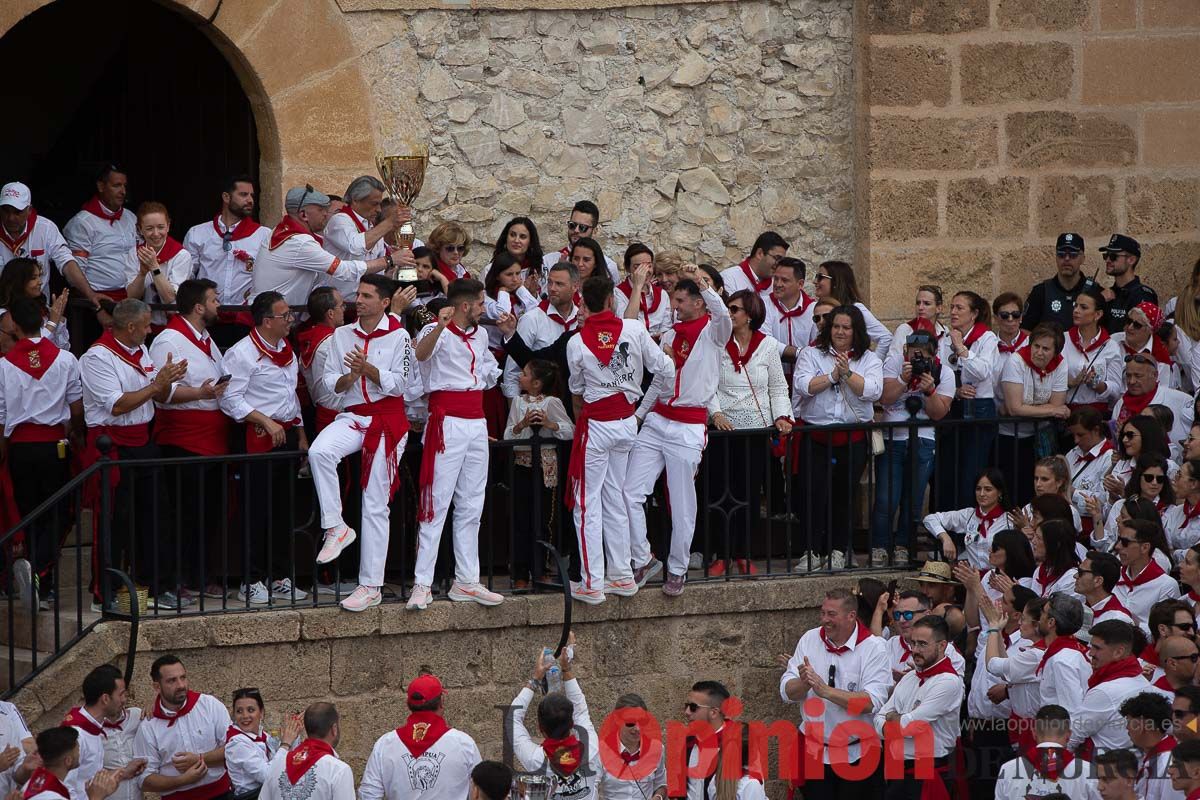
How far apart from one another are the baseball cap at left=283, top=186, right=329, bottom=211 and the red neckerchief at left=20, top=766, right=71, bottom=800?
3683 millimetres

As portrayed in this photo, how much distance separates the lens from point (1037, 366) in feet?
37.5

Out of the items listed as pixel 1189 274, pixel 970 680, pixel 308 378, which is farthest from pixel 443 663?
pixel 1189 274

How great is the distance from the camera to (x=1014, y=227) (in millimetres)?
12742

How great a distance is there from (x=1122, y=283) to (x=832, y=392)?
2.30 meters

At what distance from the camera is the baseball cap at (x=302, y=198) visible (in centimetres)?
1062

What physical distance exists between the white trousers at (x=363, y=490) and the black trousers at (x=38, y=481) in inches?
51.9

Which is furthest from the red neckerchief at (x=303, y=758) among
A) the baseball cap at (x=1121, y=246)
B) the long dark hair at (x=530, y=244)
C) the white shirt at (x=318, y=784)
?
the baseball cap at (x=1121, y=246)

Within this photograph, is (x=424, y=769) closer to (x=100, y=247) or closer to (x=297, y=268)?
(x=297, y=268)

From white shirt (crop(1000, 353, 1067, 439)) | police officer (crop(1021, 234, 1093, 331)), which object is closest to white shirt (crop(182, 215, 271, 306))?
white shirt (crop(1000, 353, 1067, 439))

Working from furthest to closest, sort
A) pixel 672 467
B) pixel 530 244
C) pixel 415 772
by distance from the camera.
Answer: pixel 530 244
pixel 672 467
pixel 415 772

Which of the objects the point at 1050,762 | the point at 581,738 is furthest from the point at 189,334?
the point at 1050,762

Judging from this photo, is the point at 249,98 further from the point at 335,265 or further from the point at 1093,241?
the point at 1093,241

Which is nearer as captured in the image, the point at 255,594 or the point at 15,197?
the point at 255,594

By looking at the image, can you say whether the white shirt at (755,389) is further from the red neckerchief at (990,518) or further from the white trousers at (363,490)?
the white trousers at (363,490)
